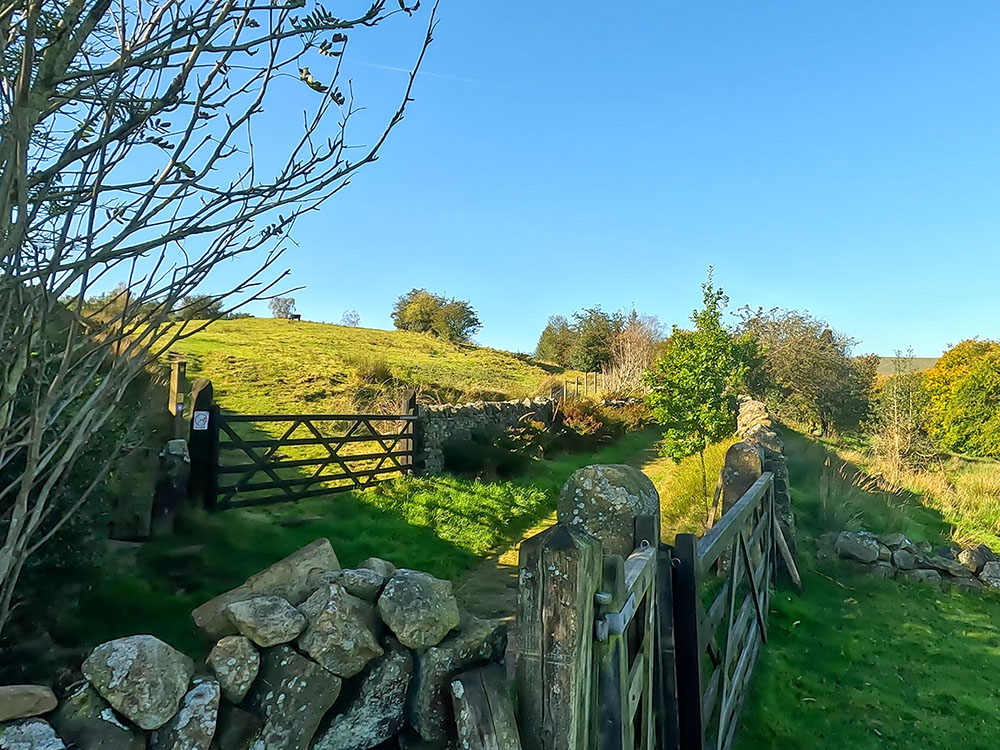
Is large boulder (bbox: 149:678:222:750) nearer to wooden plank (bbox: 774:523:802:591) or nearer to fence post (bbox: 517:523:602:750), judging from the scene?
fence post (bbox: 517:523:602:750)

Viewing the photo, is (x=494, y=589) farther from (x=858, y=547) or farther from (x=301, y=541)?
(x=858, y=547)

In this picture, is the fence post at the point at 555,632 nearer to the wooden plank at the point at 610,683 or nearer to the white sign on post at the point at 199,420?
the wooden plank at the point at 610,683

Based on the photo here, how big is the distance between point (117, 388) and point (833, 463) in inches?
558

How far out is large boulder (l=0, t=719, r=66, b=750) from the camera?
6.63ft

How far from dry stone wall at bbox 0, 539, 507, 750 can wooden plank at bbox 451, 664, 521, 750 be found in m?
0.08

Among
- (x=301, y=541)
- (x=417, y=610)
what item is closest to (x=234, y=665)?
(x=417, y=610)

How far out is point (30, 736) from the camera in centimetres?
207

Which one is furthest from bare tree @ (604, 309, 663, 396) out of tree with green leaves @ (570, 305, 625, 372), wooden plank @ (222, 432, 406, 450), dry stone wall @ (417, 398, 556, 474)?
wooden plank @ (222, 432, 406, 450)

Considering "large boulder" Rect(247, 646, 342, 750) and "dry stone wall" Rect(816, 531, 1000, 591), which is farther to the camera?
"dry stone wall" Rect(816, 531, 1000, 591)


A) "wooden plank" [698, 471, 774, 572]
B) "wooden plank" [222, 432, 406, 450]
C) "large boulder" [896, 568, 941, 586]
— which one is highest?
"wooden plank" [222, 432, 406, 450]

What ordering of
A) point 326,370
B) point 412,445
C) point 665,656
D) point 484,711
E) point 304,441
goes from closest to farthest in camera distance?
point 484,711
point 665,656
point 304,441
point 412,445
point 326,370

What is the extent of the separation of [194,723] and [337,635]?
24.0 inches

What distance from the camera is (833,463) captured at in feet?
43.2

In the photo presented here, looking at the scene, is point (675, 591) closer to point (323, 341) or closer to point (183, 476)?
point (183, 476)
